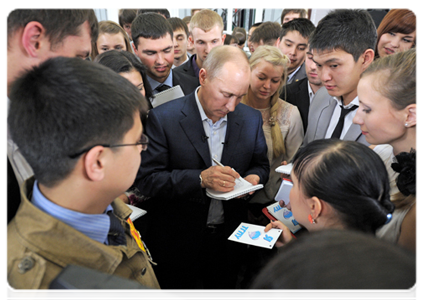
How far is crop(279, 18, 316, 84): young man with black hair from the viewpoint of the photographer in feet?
11.6

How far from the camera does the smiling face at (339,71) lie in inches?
87.2

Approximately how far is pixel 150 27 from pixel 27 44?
6.22 ft

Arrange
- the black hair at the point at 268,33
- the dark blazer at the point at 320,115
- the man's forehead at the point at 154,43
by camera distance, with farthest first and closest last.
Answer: the black hair at the point at 268,33 < the man's forehead at the point at 154,43 < the dark blazer at the point at 320,115

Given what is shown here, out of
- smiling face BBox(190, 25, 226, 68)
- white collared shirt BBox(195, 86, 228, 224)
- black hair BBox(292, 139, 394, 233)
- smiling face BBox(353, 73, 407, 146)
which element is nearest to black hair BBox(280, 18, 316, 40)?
smiling face BBox(190, 25, 226, 68)

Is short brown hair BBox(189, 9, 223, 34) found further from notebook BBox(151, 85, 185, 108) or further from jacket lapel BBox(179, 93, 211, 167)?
jacket lapel BBox(179, 93, 211, 167)

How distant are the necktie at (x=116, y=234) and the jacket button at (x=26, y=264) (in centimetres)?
30

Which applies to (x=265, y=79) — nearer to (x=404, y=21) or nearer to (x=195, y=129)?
(x=195, y=129)

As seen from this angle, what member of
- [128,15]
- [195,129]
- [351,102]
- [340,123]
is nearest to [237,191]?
[195,129]

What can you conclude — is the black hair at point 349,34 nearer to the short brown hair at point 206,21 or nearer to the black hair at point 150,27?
the black hair at point 150,27

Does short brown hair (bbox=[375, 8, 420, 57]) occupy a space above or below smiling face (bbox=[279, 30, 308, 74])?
above

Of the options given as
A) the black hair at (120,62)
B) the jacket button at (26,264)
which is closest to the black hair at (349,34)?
the black hair at (120,62)

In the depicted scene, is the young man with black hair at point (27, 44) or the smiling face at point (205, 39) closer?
the young man with black hair at point (27, 44)

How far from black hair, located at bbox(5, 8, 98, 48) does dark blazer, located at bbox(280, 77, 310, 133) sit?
210 centimetres

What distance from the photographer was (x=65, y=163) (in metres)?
0.89
